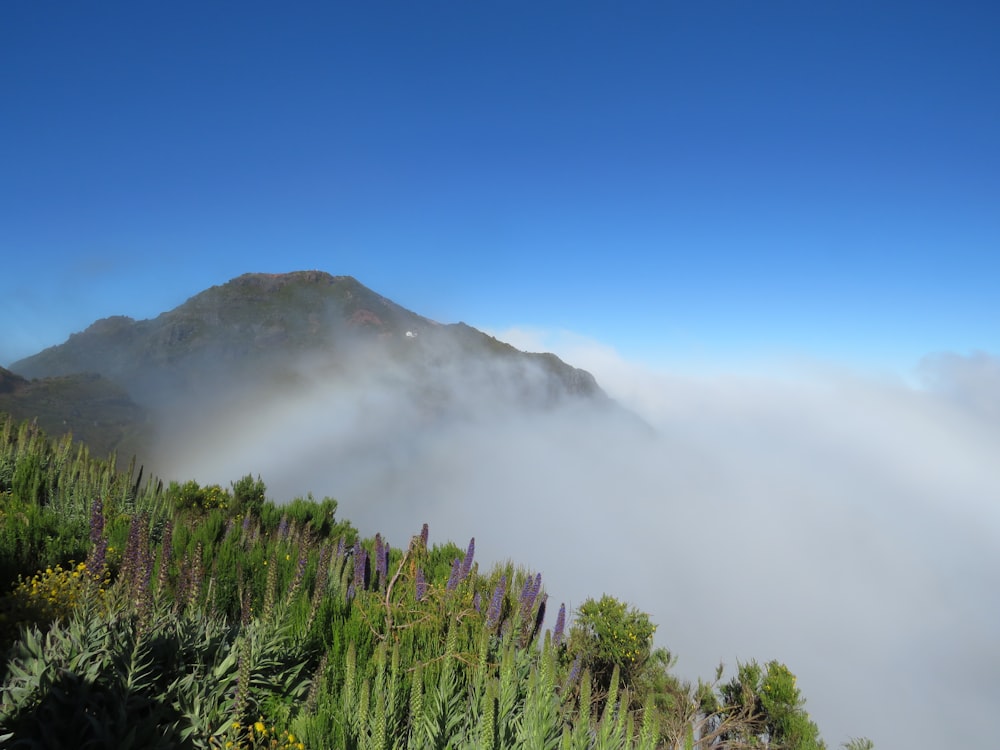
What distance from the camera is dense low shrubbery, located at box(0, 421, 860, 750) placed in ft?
8.23

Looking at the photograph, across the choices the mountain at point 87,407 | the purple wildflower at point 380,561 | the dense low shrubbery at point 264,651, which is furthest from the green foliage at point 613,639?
the mountain at point 87,407

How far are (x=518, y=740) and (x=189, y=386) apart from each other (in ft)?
685

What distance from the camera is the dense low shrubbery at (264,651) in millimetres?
2510

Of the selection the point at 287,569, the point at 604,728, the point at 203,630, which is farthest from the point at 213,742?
the point at 287,569

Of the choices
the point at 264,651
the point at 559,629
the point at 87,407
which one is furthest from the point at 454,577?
the point at 87,407

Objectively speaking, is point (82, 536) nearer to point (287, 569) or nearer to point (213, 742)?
point (287, 569)

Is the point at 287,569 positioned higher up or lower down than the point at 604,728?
lower down

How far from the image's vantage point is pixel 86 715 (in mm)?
2465

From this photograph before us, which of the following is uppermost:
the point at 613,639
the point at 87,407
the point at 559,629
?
the point at 559,629

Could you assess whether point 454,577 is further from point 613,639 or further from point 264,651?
point 613,639

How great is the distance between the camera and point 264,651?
3293mm

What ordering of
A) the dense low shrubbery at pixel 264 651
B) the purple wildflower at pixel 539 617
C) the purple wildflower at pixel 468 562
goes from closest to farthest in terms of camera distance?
the dense low shrubbery at pixel 264 651 < the purple wildflower at pixel 539 617 < the purple wildflower at pixel 468 562

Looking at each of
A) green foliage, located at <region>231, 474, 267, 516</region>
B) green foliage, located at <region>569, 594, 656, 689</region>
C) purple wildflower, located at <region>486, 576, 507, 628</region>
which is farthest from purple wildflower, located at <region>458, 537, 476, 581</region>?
green foliage, located at <region>231, 474, 267, 516</region>

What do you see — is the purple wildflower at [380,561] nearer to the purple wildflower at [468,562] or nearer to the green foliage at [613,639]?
the purple wildflower at [468,562]
